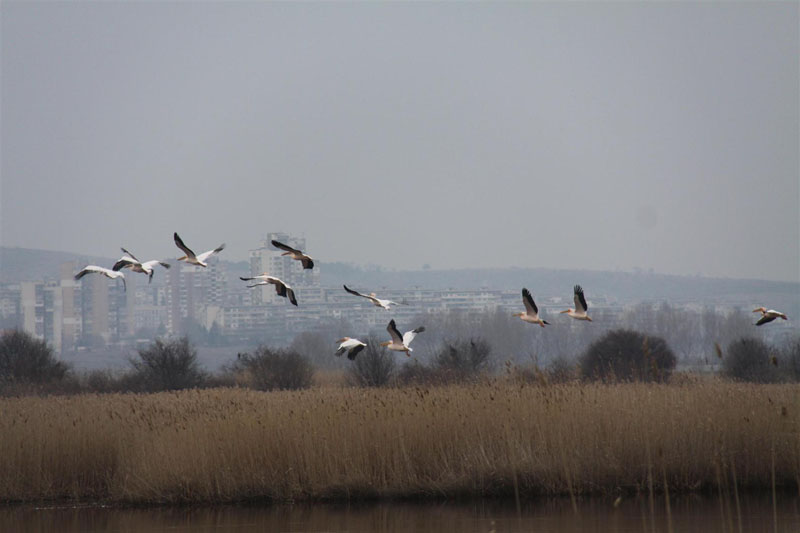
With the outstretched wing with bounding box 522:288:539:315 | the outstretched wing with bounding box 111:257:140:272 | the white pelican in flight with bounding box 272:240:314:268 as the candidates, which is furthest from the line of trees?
the white pelican in flight with bounding box 272:240:314:268

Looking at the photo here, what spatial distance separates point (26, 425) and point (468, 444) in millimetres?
8027

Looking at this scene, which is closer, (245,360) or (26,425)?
(26,425)

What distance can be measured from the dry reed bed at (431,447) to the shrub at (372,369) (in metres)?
18.1

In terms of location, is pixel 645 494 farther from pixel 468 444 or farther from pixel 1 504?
pixel 1 504

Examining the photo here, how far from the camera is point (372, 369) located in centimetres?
3984

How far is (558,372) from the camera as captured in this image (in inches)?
1298

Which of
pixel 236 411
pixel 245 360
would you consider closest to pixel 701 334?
pixel 245 360

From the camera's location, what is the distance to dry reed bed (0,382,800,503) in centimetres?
1778

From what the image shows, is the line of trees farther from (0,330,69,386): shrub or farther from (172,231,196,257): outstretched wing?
(172,231,196,257): outstretched wing

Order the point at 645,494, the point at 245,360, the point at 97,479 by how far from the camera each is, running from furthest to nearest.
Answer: the point at 245,360 < the point at 97,479 < the point at 645,494

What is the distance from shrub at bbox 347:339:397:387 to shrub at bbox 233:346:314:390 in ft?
5.67

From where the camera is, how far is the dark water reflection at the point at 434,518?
50.5 ft

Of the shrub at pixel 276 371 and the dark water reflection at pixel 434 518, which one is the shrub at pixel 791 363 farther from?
the dark water reflection at pixel 434 518

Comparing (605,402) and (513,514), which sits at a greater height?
(605,402)
